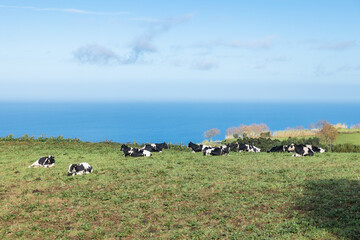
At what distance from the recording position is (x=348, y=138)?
49.0 metres

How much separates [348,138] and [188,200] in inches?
1742

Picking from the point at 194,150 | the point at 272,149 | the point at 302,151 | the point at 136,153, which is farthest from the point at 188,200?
the point at 194,150

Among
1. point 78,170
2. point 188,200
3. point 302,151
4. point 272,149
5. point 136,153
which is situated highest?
point 302,151

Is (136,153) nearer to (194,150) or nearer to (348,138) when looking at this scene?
(194,150)

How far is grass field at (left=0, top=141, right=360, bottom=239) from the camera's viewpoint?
9844 mm

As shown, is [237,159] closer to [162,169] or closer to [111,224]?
[162,169]

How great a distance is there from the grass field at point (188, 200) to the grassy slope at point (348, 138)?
29334mm

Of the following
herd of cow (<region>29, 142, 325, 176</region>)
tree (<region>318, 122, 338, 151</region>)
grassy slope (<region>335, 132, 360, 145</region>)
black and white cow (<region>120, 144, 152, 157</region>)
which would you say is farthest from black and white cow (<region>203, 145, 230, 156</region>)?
grassy slope (<region>335, 132, 360, 145</region>)

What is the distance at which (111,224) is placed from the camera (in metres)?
10.8

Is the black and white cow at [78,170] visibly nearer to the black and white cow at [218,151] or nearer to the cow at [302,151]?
the black and white cow at [218,151]

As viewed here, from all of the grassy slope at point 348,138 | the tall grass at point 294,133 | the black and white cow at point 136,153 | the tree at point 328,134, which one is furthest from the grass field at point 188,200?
the tall grass at point 294,133

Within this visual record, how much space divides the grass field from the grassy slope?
29334 millimetres

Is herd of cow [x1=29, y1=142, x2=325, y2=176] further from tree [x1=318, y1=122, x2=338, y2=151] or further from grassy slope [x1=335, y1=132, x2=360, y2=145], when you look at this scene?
grassy slope [x1=335, y1=132, x2=360, y2=145]

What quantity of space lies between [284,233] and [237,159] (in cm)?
1222
